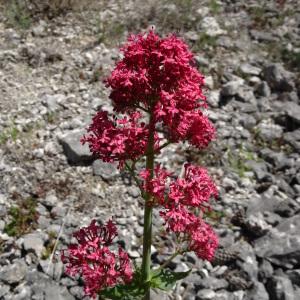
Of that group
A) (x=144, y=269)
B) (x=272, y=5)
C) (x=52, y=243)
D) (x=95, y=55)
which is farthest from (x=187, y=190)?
(x=272, y=5)

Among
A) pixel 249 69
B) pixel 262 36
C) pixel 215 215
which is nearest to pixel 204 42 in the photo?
pixel 249 69

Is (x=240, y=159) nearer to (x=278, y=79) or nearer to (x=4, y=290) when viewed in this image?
(x=278, y=79)

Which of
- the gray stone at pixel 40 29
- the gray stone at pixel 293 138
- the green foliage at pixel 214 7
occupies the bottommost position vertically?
the gray stone at pixel 293 138

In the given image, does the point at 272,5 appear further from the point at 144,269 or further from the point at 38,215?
the point at 144,269

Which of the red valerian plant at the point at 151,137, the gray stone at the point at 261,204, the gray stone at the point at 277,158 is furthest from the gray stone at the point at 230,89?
the red valerian plant at the point at 151,137

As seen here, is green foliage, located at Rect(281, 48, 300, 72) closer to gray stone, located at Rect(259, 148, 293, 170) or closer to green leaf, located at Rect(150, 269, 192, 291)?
gray stone, located at Rect(259, 148, 293, 170)

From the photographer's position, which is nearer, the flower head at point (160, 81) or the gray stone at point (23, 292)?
the flower head at point (160, 81)

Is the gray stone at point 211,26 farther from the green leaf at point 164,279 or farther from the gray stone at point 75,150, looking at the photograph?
the green leaf at point 164,279

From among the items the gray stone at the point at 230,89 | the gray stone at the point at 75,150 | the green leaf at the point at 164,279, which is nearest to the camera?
the green leaf at the point at 164,279
